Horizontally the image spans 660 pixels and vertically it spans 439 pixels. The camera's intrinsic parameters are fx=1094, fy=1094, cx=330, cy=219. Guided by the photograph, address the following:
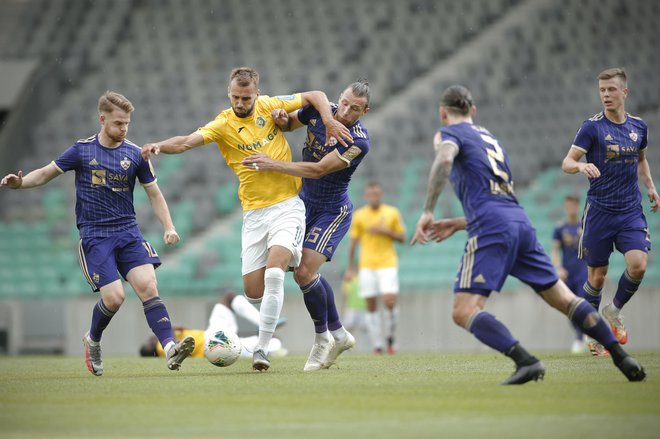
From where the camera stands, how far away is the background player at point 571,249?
15.0 m

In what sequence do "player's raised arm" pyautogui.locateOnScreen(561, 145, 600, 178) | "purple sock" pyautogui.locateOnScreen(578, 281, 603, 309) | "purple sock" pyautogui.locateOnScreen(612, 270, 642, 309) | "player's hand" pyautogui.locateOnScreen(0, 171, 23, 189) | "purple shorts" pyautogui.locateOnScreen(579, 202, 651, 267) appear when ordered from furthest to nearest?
"purple sock" pyautogui.locateOnScreen(578, 281, 603, 309) → "purple sock" pyautogui.locateOnScreen(612, 270, 642, 309) → "purple shorts" pyautogui.locateOnScreen(579, 202, 651, 267) → "player's hand" pyautogui.locateOnScreen(0, 171, 23, 189) → "player's raised arm" pyautogui.locateOnScreen(561, 145, 600, 178)

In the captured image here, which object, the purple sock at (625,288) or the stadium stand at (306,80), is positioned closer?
the purple sock at (625,288)

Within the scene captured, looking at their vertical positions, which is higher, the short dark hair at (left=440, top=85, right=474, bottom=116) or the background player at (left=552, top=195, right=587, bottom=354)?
the short dark hair at (left=440, top=85, right=474, bottom=116)

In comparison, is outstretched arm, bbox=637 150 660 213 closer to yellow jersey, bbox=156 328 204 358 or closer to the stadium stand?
yellow jersey, bbox=156 328 204 358

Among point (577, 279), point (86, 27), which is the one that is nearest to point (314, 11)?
point (86, 27)

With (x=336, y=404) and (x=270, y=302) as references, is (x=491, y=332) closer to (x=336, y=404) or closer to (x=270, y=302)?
(x=336, y=404)

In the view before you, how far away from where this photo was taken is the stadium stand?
2148cm

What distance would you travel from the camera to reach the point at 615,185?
Answer: 33.9 feet

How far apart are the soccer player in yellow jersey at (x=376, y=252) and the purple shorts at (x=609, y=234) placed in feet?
18.5

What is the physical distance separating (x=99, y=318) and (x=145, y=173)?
4.41 feet

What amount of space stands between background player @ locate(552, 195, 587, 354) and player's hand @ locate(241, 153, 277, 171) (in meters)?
6.92

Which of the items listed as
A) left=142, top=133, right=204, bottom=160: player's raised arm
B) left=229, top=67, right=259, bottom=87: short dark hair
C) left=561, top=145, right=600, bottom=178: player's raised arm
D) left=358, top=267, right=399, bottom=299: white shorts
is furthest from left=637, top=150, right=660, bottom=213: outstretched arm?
left=358, top=267, right=399, bottom=299: white shorts

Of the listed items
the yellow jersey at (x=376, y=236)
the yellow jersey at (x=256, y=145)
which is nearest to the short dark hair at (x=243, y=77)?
the yellow jersey at (x=256, y=145)

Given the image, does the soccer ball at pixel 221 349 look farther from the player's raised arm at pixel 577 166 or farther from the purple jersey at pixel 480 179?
the player's raised arm at pixel 577 166
